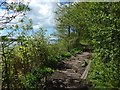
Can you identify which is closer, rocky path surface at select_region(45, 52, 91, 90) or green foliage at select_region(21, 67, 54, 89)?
green foliage at select_region(21, 67, 54, 89)

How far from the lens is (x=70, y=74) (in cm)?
402

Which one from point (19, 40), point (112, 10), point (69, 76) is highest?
point (112, 10)

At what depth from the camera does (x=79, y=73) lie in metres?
3.98

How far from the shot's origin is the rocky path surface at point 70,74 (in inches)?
142

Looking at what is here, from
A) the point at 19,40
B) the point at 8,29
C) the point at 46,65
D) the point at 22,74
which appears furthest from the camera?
the point at 46,65

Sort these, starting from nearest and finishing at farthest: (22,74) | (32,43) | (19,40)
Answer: (19,40) < (22,74) < (32,43)

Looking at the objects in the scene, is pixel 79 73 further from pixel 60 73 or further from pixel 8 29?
pixel 8 29

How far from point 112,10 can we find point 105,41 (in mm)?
340

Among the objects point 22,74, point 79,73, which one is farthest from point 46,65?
point 22,74

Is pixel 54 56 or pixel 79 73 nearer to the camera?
pixel 79 73

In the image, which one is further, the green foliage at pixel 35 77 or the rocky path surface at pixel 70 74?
the rocky path surface at pixel 70 74

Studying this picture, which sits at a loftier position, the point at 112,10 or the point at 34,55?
the point at 112,10

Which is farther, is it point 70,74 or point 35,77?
point 70,74

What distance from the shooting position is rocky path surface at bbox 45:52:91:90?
3.61 m
